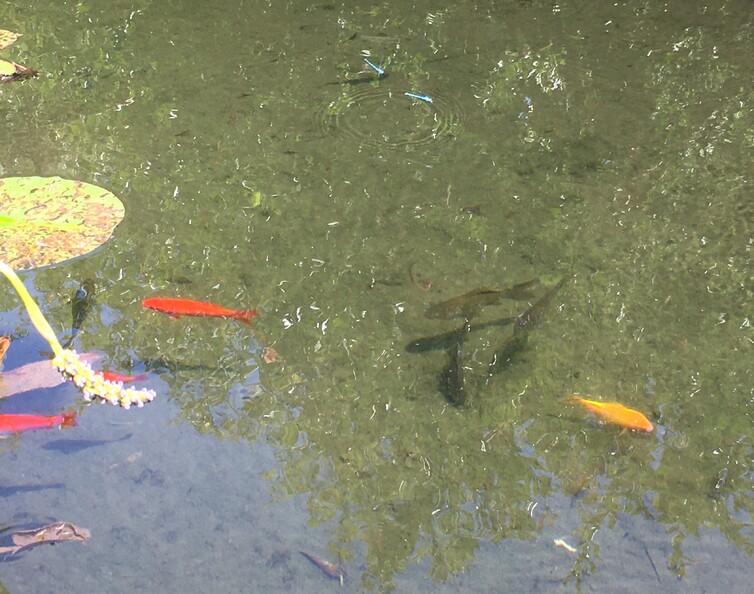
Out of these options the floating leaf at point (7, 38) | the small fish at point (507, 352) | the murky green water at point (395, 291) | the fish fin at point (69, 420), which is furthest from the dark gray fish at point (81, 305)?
the floating leaf at point (7, 38)

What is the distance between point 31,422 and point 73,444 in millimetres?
142

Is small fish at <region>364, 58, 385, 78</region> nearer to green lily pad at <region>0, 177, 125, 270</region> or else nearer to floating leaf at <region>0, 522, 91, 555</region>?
green lily pad at <region>0, 177, 125, 270</region>

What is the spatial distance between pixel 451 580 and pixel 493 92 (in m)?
2.47

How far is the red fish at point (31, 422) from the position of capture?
2291 millimetres

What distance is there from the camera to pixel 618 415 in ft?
7.79

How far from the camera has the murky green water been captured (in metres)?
2.12

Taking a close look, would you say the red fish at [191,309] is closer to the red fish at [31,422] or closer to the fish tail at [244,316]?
the fish tail at [244,316]

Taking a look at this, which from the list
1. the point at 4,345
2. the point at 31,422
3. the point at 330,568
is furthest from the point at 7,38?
the point at 330,568

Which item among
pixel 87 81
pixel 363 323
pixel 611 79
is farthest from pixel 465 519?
pixel 87 81

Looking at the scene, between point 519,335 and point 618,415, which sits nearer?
point 618,415

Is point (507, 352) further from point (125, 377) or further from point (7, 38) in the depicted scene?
point (7, 38)

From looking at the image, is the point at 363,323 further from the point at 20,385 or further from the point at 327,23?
the point at 327,23

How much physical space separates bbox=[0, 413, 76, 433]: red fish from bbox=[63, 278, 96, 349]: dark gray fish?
0.31 metres

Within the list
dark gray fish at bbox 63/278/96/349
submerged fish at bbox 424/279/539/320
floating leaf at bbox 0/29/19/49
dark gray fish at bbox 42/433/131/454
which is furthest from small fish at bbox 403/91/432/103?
dark gray fish at bbox 42/433/131/454
